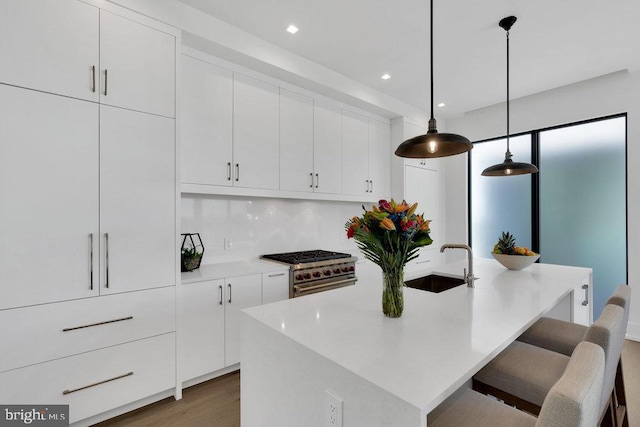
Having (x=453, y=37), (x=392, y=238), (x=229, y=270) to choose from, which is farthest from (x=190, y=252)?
(x=453, y=37)

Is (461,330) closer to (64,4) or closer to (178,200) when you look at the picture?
(178,200)

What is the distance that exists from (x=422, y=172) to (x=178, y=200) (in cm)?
337

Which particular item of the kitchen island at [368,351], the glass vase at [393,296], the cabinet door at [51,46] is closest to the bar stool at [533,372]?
the kitchen island at [368,351]

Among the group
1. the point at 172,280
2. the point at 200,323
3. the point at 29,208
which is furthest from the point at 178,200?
the point at 200,323

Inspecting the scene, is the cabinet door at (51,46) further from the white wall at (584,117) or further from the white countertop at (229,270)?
the white wall at (584,117)

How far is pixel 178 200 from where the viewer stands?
2.19 metres

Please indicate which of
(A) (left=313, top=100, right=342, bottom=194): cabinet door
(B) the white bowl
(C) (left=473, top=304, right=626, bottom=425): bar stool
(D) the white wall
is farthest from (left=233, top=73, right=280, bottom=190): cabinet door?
(D) the white wall

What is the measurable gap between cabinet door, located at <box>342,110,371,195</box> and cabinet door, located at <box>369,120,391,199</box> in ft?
0.29

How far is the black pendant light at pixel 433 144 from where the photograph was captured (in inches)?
63.1

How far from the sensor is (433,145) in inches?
65.5

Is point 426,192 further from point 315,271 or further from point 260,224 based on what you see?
point 260,224

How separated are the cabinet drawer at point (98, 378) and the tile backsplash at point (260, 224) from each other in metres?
0.93

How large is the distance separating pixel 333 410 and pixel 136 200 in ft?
5.81

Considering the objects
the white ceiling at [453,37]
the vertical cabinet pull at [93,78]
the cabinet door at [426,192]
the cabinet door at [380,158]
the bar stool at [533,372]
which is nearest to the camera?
the bar stool at [533,372]
